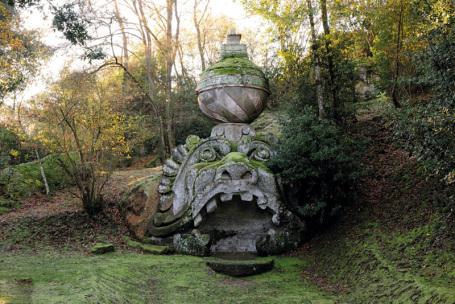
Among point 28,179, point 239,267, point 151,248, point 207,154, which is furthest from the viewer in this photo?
point 28,179

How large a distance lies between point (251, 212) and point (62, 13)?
5061 millimetres

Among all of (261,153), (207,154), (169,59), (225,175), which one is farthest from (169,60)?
(225,175)

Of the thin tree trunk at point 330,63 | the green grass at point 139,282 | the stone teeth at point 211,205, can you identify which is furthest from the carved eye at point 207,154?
the thin tree trunk at point 330,63

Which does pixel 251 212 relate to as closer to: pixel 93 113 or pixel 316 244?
pixel 316 244

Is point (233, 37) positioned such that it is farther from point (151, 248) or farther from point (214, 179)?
point (151, 248)

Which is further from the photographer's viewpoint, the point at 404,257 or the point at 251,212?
the point at 251,212

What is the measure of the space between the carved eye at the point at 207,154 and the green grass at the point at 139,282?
2.09 m

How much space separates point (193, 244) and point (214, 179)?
1295 millimetres

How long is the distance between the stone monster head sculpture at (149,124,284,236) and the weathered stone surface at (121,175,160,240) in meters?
0.29

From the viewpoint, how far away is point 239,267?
7898mm

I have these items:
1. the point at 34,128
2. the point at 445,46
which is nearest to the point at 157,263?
the point at 445,46

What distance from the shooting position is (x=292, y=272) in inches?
320

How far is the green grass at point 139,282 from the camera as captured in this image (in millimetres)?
6113

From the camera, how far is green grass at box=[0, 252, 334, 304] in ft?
20.1
